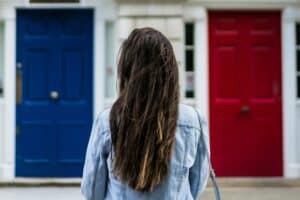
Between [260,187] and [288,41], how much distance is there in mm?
1776

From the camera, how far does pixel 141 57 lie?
2027 mm

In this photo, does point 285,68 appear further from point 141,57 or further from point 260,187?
point 141,57

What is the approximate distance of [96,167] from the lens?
81.1 inches

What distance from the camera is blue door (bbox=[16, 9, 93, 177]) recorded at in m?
7.38

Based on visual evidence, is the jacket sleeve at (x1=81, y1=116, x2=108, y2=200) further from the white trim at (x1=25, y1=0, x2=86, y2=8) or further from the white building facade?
the white trim at (x1=25, y1=0, x2=86, y2=8)

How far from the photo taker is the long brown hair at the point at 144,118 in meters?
2.00

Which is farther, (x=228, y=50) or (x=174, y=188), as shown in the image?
(x=228, y=50)

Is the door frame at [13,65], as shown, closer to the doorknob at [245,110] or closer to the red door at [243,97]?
the red door at [243,97]

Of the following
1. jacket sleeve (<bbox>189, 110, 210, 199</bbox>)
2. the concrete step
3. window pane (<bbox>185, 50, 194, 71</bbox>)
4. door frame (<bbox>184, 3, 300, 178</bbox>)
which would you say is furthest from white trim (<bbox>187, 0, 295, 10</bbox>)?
jacket sleeve (<bbox>189, 110, 210, 199</bbox>)

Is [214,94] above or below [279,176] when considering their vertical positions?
above

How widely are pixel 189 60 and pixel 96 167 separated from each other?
5.44 metres

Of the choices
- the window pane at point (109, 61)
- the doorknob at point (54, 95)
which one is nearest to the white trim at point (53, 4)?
the window pane at point (109, 61)

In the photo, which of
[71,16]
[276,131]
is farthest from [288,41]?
[71,16]

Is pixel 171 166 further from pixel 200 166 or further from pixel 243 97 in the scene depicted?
pixel 243 97
